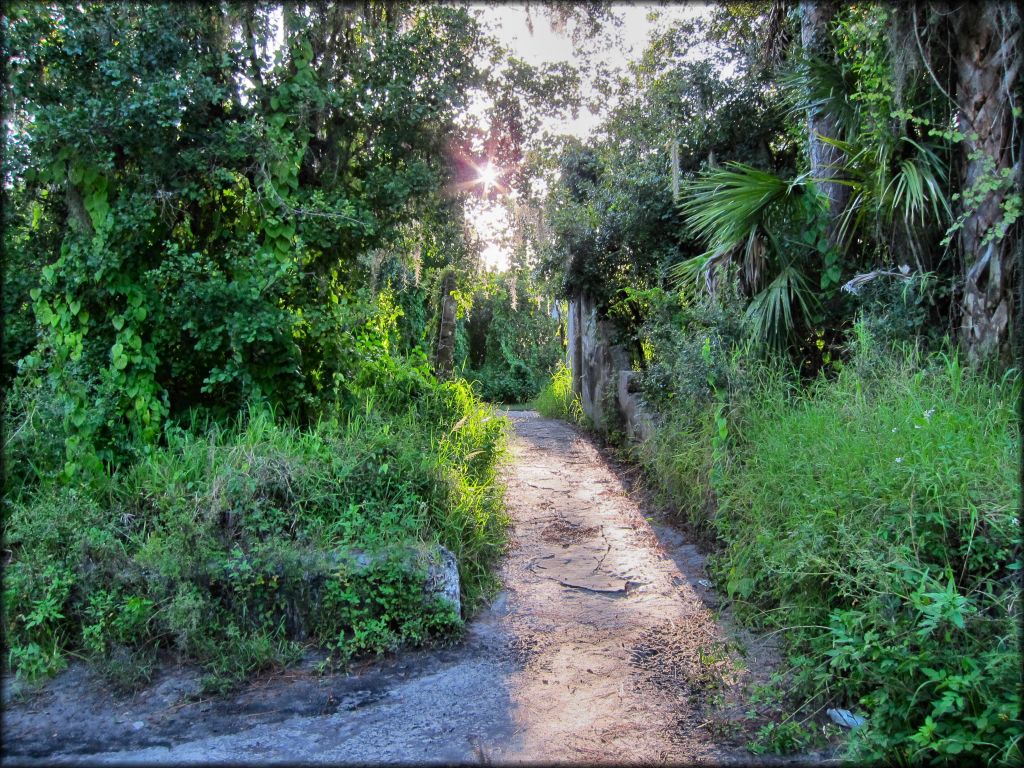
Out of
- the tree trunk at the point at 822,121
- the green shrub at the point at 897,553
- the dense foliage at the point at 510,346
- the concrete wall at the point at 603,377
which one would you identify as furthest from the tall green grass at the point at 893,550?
the dense foliage at the point at 510,346

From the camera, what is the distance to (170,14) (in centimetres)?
513

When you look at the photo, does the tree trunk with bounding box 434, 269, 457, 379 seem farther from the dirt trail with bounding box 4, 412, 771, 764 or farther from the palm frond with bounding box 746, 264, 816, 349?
the dirt trail with bounding box 4, 412, 771, 764

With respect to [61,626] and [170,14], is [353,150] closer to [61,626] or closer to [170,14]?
[170,14]

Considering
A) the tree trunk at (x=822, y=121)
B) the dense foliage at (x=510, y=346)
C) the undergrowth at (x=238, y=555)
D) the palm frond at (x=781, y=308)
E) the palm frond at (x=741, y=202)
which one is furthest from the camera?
the dense foliage at (x=510, y=346)

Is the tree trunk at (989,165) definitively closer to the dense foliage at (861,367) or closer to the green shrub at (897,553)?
the dense foliage at (861,367)

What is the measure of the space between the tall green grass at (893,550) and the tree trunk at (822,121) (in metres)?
2.29

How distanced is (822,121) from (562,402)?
7737 millimetres

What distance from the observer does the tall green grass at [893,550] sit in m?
2.58

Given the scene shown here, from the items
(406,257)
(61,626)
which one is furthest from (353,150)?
(61,626)

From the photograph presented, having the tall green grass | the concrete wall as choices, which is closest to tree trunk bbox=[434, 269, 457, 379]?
the concrete wall

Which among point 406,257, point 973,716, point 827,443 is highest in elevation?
point 406,257

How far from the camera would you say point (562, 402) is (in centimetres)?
1353

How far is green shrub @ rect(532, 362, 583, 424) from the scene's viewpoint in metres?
12.6

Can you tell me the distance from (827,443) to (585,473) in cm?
403
